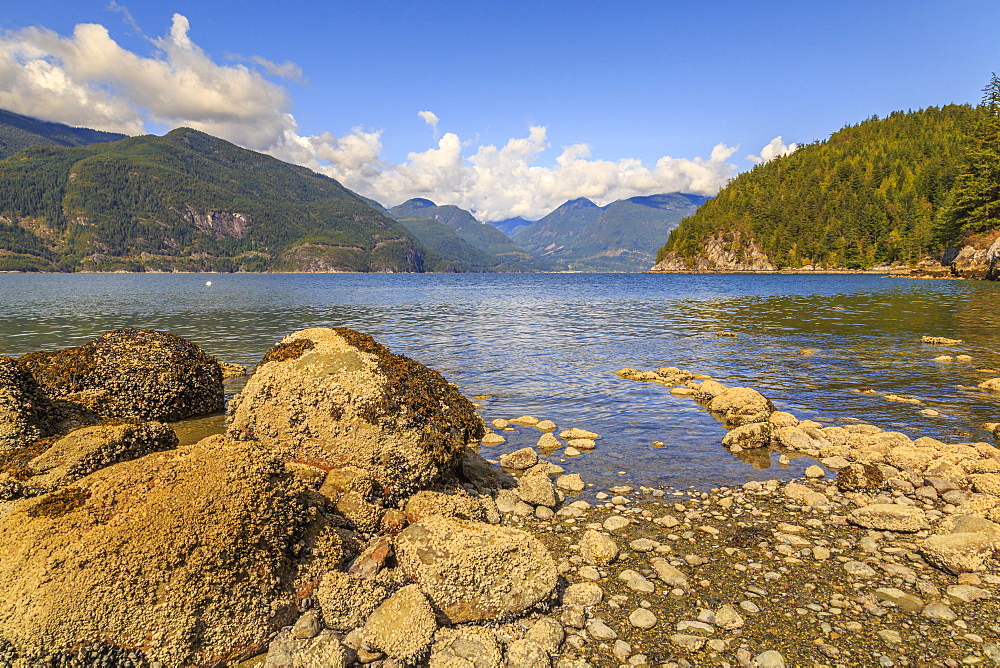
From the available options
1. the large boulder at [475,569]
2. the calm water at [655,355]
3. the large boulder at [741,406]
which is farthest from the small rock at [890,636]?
the large boulder at [741,406]

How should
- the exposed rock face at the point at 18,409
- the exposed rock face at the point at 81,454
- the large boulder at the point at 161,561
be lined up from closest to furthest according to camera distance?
the large boulder at the point at 161,561 → the exposed rock face at the point at 81,454 → the exposed rock face at the point at 18,409

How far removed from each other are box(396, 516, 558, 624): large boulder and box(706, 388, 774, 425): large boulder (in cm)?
1038

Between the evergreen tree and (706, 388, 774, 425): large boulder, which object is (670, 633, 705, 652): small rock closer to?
(706, 388, 774, 425): large boulder

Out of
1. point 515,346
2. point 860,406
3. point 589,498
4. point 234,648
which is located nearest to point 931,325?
point 860,406

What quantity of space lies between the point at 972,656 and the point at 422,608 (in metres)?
6.31

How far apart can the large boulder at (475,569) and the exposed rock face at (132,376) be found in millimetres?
10663

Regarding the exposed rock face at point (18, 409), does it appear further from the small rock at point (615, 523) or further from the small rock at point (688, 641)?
the small rock at point (688, 641)

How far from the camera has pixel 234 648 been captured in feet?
18.3

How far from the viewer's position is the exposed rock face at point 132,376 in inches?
496

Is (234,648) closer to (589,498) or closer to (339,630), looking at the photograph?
(339,630)

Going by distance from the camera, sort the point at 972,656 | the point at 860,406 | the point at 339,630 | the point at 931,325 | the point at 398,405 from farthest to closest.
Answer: the point at 931,325 → the point at 860,406 → the point at 398,405 → the point at 339,630 → the point at 972,656

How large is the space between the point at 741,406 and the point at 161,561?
50.3ft

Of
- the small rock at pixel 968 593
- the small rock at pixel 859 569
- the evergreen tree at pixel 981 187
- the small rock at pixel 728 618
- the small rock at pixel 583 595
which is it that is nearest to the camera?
the small rock at pixel 728 618

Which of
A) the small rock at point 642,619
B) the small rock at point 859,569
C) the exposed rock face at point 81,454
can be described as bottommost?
the small rock at point 642,619
